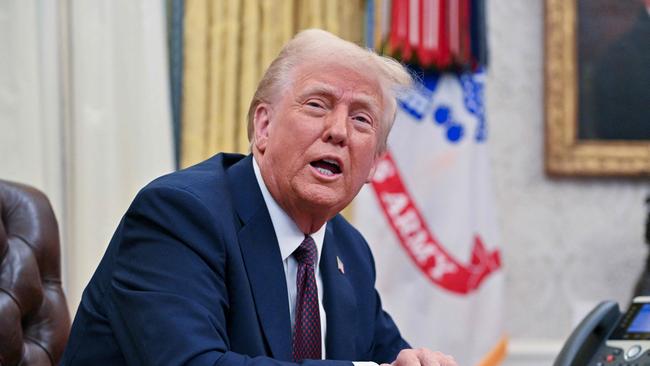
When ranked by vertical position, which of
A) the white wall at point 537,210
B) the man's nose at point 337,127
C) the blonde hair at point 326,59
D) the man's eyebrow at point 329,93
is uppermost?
the blonde hair at point 326,59

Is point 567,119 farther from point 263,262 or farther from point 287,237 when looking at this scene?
point 263,262

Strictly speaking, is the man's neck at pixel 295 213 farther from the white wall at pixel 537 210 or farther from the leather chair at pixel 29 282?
the white wall at pixel 537 210

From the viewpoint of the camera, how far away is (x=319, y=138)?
6.60 feet

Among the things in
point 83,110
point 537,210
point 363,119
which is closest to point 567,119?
point 537,210

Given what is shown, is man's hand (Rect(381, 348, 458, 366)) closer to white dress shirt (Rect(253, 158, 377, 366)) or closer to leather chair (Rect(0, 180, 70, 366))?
white dress shirt (Rect(253, 158, 377, 366))

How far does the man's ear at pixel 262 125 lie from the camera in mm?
2111

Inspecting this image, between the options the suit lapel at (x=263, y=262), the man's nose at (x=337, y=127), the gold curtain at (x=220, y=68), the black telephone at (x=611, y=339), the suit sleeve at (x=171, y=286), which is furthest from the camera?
the gold curtain at (x=220, y=68)

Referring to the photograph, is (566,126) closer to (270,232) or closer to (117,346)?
(270,232)

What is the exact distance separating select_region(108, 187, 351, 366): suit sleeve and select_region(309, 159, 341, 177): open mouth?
284mm

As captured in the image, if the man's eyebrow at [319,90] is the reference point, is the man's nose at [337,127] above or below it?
below

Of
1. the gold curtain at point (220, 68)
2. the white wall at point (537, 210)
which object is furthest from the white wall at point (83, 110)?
the white wall at point (537, 210)

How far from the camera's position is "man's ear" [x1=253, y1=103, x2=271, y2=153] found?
211cm

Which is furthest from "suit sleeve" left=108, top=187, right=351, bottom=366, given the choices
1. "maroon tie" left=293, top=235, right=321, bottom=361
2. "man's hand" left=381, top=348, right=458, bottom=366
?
"maroon tie" left=293, top=235, right=321, bottom=361

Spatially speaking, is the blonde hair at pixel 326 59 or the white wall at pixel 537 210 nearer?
the blonde hair at pixel 326 59
